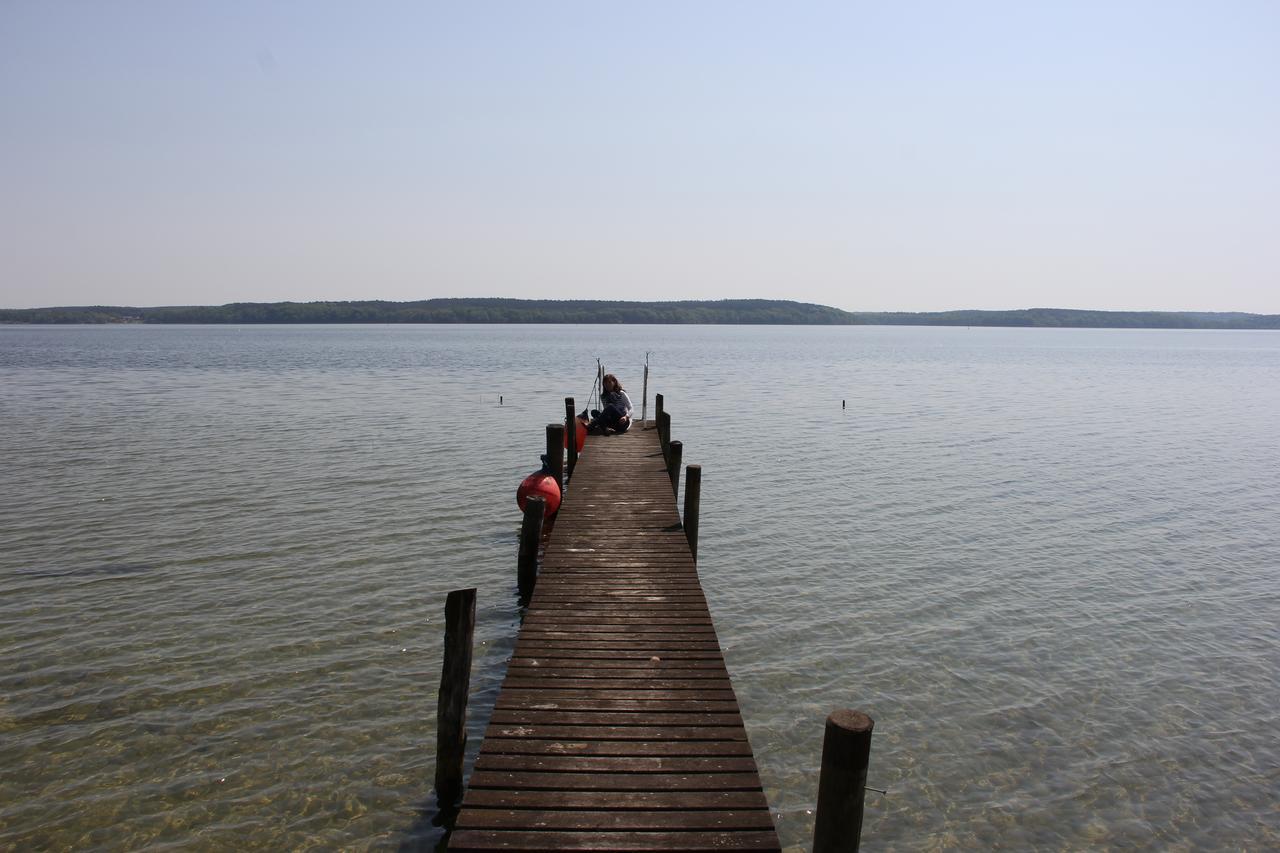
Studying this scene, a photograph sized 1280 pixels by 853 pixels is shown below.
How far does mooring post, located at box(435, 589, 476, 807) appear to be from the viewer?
25.5ft

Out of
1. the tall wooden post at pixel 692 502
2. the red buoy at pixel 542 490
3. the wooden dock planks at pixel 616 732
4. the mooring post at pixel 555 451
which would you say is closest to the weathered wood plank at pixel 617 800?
the wooden dock planks at pixel 616 732

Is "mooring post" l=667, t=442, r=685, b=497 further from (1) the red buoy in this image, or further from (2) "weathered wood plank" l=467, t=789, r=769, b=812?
(2) "weathered wood plank" l=467, t=789, r=769, b=812

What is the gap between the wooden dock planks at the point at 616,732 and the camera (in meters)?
5.61

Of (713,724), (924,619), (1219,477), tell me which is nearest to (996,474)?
(1219,477)

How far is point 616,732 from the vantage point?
6809mm

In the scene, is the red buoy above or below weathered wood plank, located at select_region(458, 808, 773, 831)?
above

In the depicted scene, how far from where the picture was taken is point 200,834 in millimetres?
7250

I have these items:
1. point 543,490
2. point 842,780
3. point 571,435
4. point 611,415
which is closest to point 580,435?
point 611,415

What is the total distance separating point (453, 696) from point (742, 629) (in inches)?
205

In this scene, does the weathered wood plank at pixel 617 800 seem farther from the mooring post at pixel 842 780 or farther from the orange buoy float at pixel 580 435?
the orange buoy float at pixel 580 435

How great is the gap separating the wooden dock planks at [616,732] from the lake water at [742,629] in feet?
4.66

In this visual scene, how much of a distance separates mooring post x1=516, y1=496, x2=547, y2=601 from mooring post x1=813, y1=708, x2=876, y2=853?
723 cm

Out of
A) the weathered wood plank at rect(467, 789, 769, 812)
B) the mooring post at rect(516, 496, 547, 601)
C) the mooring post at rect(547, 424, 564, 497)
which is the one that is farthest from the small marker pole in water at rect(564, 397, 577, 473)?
the weathered wood plank at rect(467, 789, 769, 812)

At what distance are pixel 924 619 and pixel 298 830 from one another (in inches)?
350
